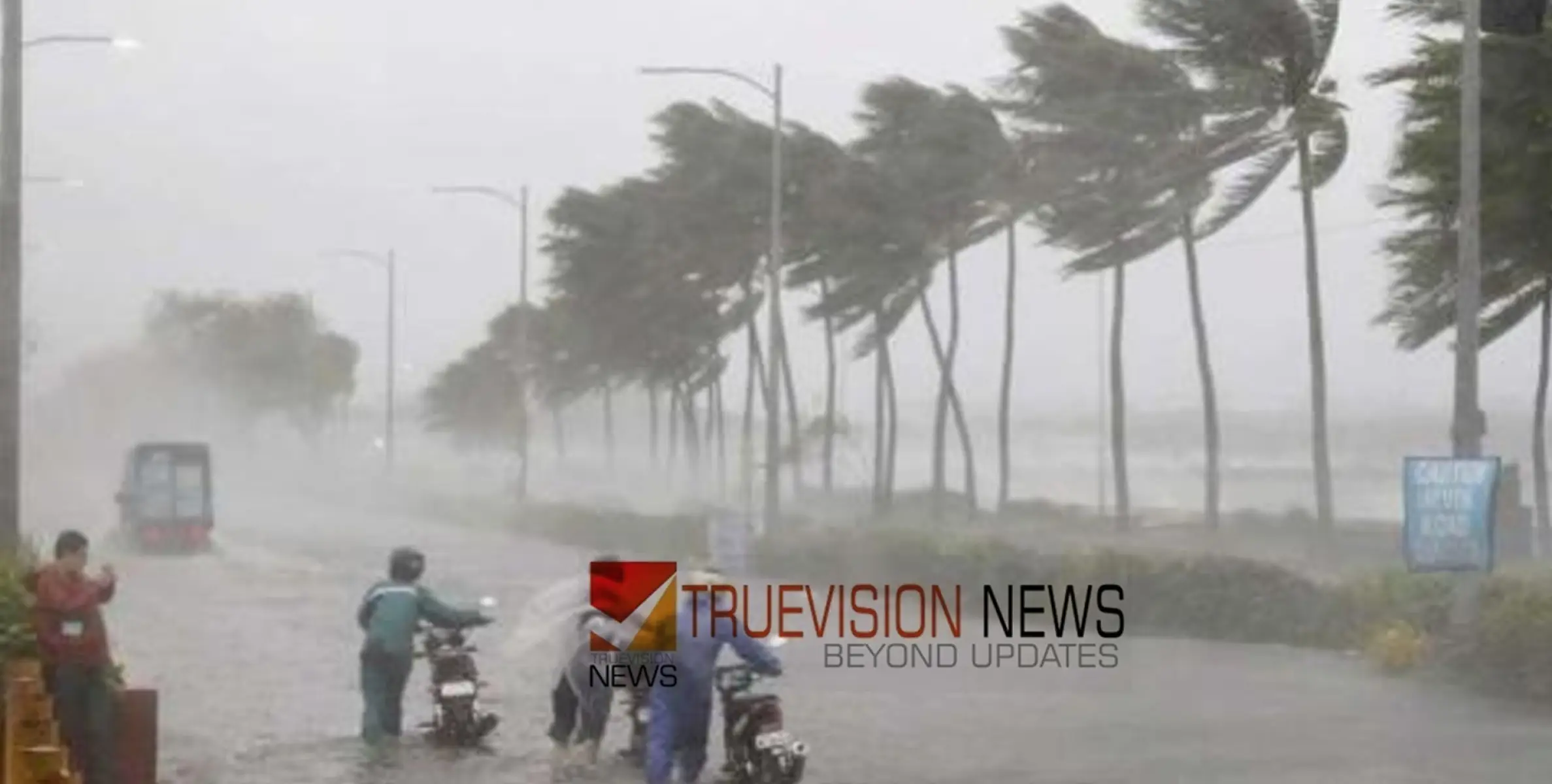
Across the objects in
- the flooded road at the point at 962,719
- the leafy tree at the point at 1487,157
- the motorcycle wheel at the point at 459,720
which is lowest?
the flooded road at the point at 962,719

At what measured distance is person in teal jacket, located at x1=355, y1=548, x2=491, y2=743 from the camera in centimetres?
1745

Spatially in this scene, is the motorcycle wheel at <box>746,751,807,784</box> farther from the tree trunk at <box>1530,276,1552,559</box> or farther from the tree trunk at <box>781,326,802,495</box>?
the tree trunk at <box>781,326,802,495</box>

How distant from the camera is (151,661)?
27203mm

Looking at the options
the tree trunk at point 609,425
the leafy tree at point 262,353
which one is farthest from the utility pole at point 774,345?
the leafy tree at point 262,353

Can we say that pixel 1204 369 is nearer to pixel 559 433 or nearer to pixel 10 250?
pixel 10 250

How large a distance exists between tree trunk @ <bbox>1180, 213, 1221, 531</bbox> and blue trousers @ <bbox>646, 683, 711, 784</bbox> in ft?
Result: 83.6

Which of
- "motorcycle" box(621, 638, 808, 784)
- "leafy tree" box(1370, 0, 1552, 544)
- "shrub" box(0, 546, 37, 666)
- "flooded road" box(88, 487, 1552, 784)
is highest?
"leafy tree" box(1370, 0, 1552, 544)

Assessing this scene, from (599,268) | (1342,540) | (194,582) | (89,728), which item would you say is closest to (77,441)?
(599,268)

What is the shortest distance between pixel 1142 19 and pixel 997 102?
7.18 metres

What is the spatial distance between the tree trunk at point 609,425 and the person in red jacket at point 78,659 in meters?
67.7

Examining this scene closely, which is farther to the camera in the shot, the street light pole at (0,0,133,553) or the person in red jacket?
the street light pole at (0,0,133,553)

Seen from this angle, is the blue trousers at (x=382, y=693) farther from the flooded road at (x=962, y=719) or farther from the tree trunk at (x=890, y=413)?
the tree trunk at (x=890, y=413)

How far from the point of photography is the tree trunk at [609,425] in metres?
85.4

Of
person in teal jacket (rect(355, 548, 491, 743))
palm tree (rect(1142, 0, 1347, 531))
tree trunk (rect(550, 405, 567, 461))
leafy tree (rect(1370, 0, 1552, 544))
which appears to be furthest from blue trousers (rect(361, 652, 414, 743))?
tree trunk (rect(550, 405, 567, 461))
